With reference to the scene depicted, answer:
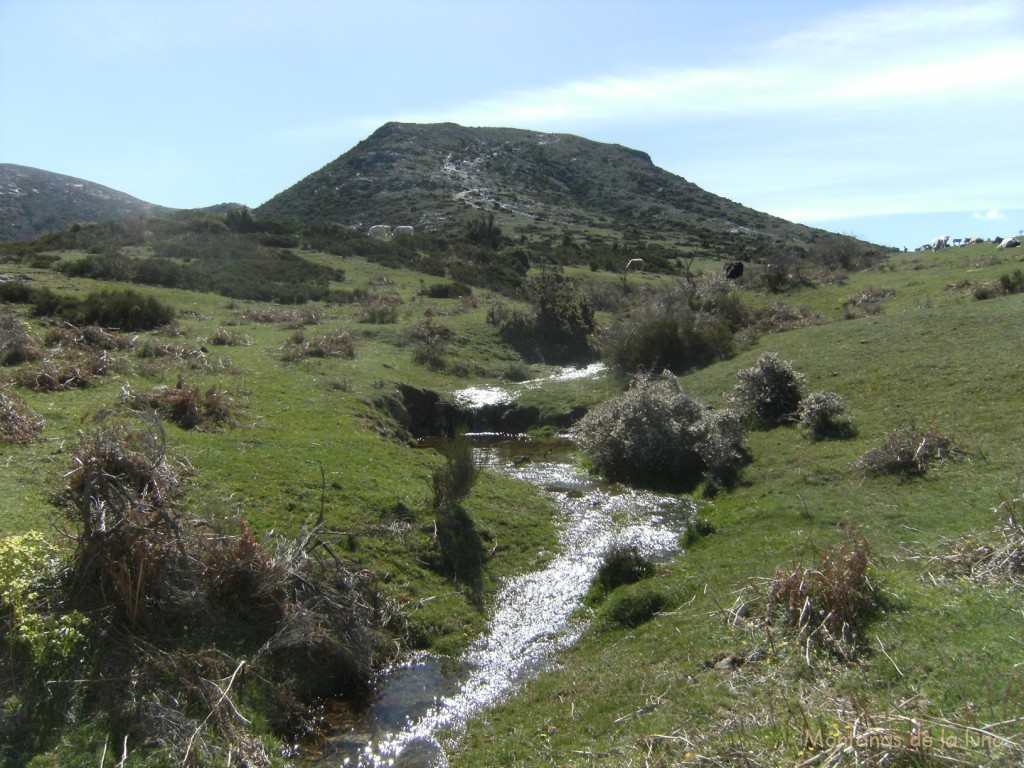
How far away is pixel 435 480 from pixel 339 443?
3.64 meters

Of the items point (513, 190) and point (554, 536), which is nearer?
point (554, 536)

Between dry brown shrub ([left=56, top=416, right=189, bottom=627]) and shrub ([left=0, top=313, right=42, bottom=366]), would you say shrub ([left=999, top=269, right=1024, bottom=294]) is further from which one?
shrub ([left=0, top=313, right=42, bottom=366])

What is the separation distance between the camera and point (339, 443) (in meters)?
16.1

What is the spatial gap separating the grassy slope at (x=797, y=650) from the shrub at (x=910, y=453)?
1.01 feet

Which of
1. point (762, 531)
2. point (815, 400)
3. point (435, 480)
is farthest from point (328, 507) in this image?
point (815, 400)

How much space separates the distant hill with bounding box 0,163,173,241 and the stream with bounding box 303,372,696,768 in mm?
85598

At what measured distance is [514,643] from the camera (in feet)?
32.3

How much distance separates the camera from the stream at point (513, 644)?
7641 mm

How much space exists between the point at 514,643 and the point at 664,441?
29.9 feet

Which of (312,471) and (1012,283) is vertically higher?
(1012,283)

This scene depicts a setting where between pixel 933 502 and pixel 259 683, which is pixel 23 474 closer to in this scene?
pixel 259 683

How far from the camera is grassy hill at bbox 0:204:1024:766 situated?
6.25 metres

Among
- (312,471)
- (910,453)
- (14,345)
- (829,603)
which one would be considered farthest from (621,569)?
(14,345)

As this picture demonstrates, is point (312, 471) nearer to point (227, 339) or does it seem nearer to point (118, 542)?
point (118, 542)
